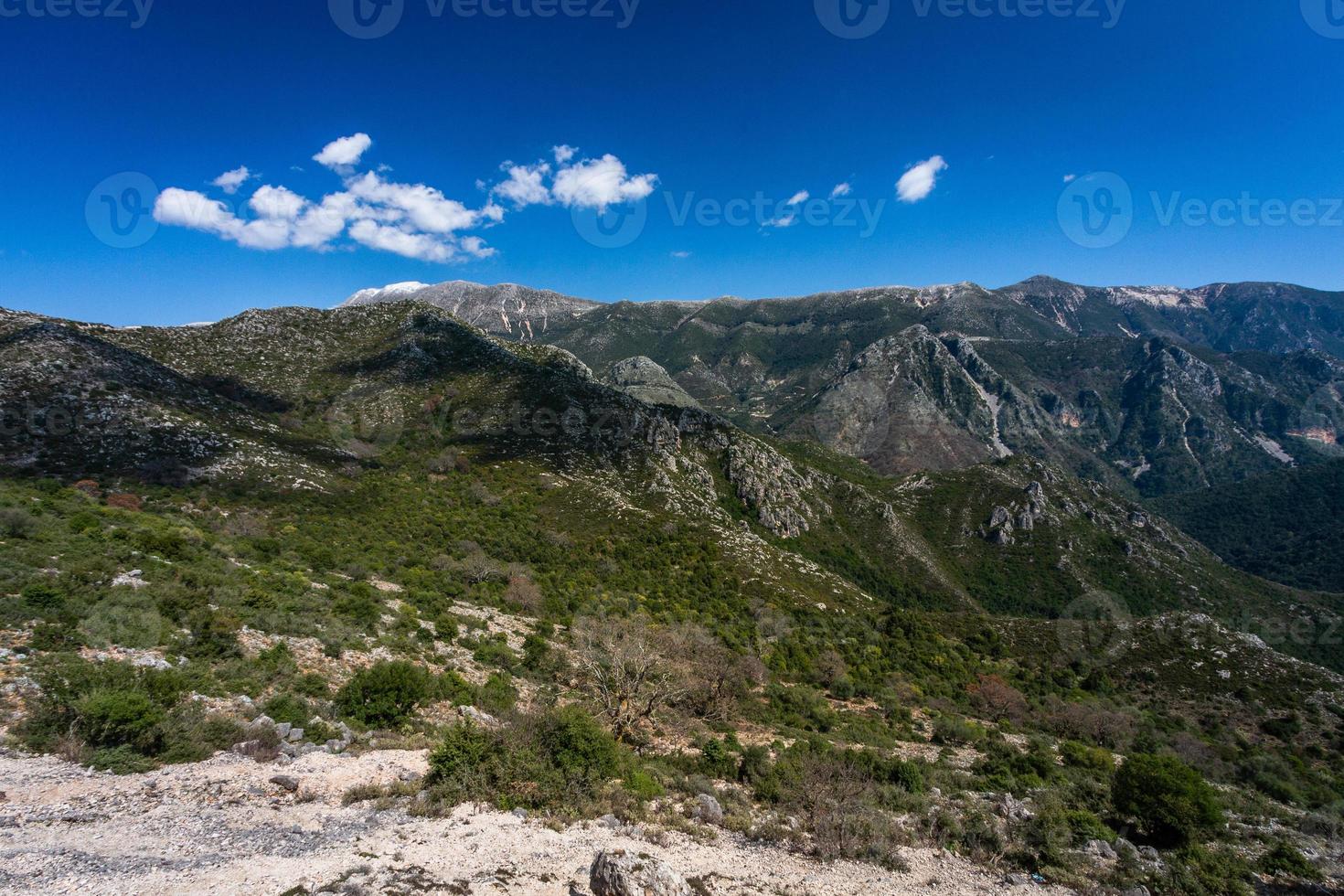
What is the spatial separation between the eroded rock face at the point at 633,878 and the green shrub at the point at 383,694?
879 cm

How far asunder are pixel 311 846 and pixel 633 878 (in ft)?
19.3

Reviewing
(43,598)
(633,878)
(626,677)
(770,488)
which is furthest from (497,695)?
(770,488)

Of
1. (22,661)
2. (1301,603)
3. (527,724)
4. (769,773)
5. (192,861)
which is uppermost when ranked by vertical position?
(22,661)

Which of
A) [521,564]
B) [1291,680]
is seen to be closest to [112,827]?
[521,564]

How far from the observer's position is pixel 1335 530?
152m

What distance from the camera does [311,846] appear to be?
9.58m

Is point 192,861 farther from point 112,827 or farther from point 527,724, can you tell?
point 527,724

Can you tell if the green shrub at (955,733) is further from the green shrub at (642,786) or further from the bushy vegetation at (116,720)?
the bushy vegetation at (116,720)

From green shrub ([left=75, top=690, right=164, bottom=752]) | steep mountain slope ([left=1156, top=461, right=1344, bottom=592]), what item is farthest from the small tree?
steep mountain slope ([left=1156, top=461, right=1344, bottom=592])

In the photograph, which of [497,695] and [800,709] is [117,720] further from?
[800,709]

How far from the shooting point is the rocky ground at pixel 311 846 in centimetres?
813

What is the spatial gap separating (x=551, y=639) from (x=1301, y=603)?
13969 cm

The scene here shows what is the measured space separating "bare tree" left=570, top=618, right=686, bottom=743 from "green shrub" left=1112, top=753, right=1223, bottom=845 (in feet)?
46.0

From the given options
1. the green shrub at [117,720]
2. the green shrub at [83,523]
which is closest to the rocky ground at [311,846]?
the green shrub at [117,720]
